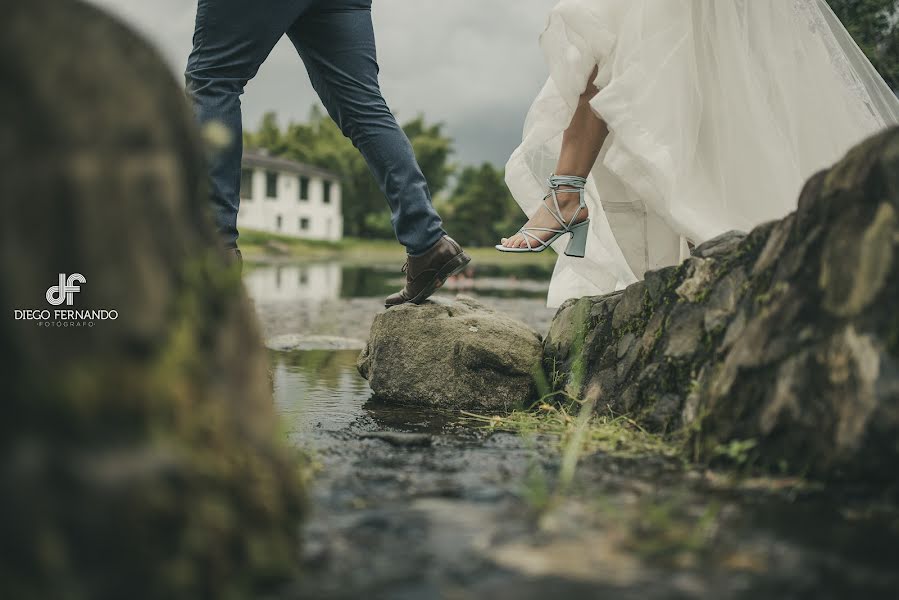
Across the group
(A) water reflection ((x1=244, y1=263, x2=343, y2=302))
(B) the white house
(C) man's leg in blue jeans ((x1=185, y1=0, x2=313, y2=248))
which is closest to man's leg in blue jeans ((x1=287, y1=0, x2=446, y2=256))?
(C) man's leg in blue jeans ((x1=185, y1=0, x2=313, y2=248))

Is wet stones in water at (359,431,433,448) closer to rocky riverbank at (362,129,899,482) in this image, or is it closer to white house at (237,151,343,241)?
rocky riverbank at (362,129,899,482)

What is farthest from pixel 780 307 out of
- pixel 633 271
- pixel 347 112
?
pixel 347 112

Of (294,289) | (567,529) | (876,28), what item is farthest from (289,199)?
(567,529)

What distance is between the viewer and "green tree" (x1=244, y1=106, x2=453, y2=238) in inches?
2124

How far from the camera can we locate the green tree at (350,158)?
53.9 metres

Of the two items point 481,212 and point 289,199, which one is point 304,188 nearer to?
point 289,199

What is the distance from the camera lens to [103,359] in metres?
1.02

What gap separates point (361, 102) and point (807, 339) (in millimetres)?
2265

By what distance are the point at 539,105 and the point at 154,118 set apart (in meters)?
2.57

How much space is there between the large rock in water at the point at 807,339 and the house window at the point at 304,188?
4781 cm

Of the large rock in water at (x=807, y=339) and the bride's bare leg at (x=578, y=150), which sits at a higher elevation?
the bride's bare leg at (x=578, y=150)

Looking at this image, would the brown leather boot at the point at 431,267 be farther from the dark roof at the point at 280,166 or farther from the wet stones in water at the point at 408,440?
the dark roof at the point at 280,166

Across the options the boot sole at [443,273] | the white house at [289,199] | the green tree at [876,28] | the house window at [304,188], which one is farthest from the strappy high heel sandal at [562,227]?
the house window at [304,188]
